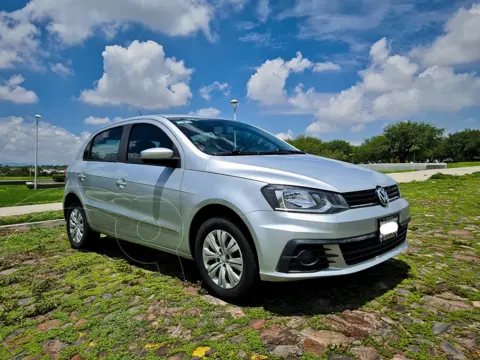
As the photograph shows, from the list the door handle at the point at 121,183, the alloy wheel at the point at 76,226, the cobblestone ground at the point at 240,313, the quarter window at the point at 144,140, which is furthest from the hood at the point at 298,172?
the alloy wheel at the point at 76,226

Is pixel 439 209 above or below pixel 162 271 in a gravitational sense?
above

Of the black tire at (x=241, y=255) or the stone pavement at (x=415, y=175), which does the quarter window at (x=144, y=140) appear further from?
the stone pavement at (x=415, y=175)

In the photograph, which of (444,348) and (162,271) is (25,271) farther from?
(444,348)

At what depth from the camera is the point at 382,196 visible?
3223 millimetres

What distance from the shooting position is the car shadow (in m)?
Result: 3.04

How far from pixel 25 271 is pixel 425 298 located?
14.1ft

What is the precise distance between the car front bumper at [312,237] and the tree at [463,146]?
246 ft

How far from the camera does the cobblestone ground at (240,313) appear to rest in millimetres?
2486

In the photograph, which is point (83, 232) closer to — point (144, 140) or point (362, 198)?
point (144, 140)

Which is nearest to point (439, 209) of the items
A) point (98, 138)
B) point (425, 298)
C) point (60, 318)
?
point (425, 298)

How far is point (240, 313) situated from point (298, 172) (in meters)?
1.22

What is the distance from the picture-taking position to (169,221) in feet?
12.1

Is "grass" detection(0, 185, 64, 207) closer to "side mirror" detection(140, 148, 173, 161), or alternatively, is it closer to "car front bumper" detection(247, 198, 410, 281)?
"side mirror" detection(140, 148, 173, 161)

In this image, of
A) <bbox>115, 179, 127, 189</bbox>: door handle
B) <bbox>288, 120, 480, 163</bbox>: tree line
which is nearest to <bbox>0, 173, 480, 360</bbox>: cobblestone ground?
<bbox>115, 179, 127, 189</bbox>: door handle
